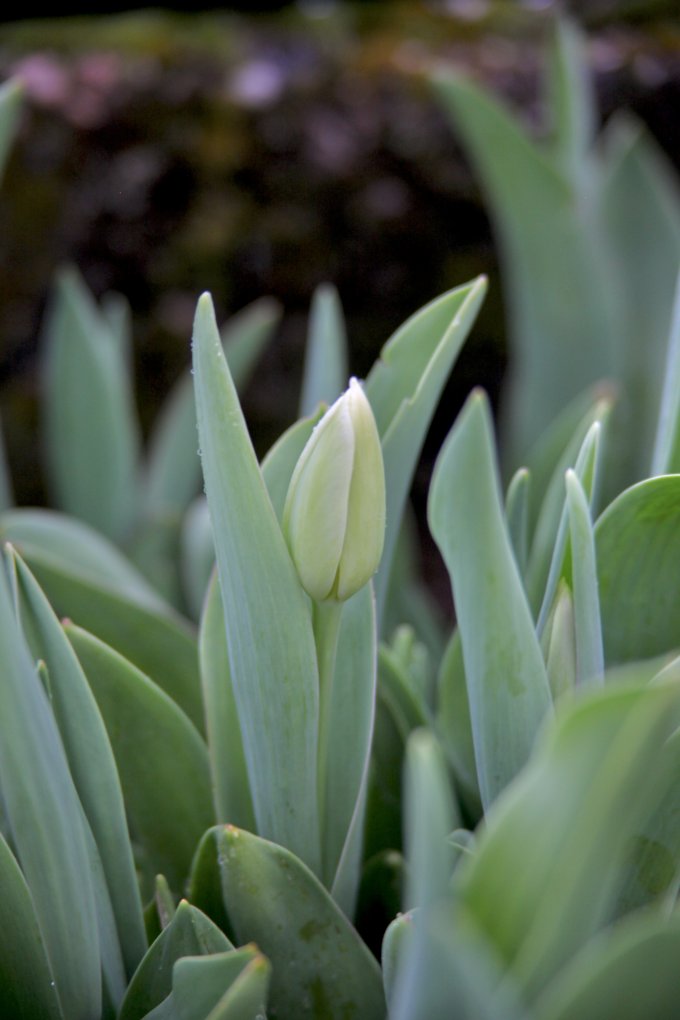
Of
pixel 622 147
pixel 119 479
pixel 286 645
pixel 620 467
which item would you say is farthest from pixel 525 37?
pixel 286 645

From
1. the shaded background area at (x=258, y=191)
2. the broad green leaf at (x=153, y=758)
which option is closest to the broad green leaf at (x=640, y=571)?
the broad green leaf at (x=153, y=758)

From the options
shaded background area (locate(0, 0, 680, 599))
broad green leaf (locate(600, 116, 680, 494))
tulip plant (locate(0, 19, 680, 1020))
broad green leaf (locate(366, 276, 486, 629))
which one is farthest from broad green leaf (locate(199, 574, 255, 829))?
shaded background area (locate(0, 0, 680, 599))

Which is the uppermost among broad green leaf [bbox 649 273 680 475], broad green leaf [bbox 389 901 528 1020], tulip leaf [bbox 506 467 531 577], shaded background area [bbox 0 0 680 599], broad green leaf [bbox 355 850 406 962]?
shaded background area [bbox 0 0 680 599]

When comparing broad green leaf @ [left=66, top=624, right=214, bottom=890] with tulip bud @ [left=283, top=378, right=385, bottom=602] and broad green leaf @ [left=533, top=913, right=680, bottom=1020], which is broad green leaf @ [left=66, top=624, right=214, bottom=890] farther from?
broad green leaf @ [left=533, top=913, right=680, bottom=1020]

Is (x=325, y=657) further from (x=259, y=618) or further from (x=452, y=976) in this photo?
(x=452, y=976)

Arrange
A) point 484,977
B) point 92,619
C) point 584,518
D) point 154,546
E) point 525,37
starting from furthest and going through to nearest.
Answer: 1. point 525,37
2. point 154,546
3. point 92,619
4. point 584,518
5. point 484,977

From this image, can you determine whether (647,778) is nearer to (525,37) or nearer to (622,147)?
(622,147)

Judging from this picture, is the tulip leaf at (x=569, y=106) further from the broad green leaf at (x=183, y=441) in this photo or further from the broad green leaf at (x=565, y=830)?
the broad green leaf at (x=565, y=830)
